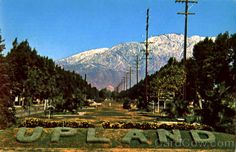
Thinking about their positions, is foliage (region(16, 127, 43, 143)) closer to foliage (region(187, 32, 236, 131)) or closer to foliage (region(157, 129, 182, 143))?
foliage (region(157, 129, 182, 143))

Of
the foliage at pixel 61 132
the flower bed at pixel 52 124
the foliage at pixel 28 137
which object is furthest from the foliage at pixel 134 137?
the foliage at pixel 28 137

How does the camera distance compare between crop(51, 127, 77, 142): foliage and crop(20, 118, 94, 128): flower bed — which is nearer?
crop(51, 127, 77, 142): foliage

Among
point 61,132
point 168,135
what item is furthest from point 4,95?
point 168,135

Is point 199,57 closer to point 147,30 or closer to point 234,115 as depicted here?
point 147,30

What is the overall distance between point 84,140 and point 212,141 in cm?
782

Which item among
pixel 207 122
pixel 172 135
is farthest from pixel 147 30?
pixel 172 135

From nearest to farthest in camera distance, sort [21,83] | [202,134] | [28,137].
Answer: [28,137] < [202,134] < [21,83]

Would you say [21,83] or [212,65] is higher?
[212,65]

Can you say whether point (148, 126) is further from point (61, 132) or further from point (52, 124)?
point (52, 124)

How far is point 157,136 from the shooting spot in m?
30.9

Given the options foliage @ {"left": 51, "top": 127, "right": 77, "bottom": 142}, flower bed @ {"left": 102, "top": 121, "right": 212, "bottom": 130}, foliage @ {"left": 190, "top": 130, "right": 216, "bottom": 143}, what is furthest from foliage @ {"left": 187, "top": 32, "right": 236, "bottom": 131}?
foliage @ {"left": 51, "top": 127, "right": 77, "bottom": 142}

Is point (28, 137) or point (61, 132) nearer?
point (28, 137)

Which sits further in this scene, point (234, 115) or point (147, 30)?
point (147, 30)

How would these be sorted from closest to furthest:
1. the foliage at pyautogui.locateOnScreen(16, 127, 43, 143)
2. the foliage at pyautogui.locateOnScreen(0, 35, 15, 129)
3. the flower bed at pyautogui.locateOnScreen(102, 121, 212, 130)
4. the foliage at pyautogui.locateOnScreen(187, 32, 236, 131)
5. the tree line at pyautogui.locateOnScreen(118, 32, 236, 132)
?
the foliage at pyautogui.locateOnScreen(16, 127, 43, 143) < the foliage at pyautogui.locateOnScreen(0, 35, 15, 129) < the flower bed at pyautogui.locateOnScreen(102, 121, 212, 130) < the tree line at pyautogui.locateOnScreen(118, 32, 236, 132) < the foliage at pyautogui.locateOnScreen(187, 32, 236, 131)
